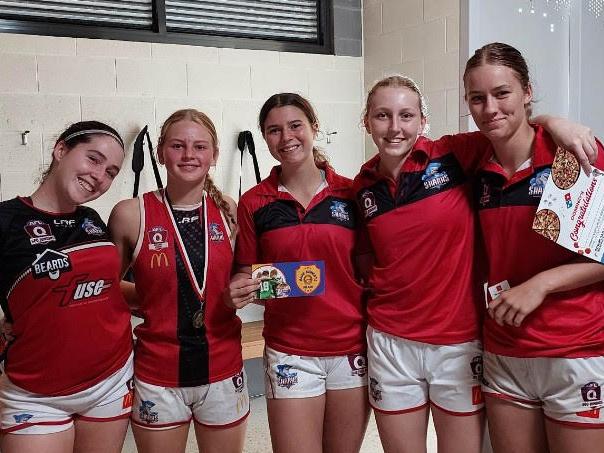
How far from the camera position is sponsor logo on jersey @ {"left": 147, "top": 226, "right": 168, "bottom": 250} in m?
2.01

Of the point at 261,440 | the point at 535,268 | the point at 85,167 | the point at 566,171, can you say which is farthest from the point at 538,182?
the point at 261,440

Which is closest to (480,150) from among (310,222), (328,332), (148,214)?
(310,222)

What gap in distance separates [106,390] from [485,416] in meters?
1.16

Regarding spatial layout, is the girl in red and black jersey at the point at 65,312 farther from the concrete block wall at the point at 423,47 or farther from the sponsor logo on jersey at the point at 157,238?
the concrete block wall at the point at 423,47

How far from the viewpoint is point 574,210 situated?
1651 mm

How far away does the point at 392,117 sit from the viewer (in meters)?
1.96

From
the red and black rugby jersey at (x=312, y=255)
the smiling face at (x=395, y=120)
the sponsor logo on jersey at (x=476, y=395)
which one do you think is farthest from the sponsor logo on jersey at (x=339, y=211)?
the sponsor logo on jersey at (x=476, y=395)

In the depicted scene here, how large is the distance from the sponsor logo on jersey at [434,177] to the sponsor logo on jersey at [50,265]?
3.61 ft

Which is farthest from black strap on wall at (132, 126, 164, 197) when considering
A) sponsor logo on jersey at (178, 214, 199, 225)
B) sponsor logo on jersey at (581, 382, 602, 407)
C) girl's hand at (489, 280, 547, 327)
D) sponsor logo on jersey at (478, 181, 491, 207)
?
sponsor logo on jersey at (581, 382, 602, 407)

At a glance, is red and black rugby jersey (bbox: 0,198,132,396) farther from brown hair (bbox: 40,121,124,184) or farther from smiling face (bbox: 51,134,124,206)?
brown hair (bbox: 40,121,124,184)

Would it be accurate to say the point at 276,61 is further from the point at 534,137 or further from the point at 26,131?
the point at 534,137

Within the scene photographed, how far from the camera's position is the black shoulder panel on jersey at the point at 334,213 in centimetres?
205

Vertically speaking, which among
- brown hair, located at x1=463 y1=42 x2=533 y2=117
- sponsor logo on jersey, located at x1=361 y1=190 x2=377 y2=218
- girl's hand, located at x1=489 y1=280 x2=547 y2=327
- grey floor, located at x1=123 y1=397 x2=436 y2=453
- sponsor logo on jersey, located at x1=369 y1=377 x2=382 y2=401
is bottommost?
grey floor, located at x1=123 y1=397 x2=436 y2=453

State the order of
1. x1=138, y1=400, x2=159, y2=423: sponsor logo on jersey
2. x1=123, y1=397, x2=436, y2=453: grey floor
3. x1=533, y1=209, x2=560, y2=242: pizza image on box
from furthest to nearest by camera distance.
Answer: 1. x1=123, y1=397, x2=436, y2=453: grey floor
2. x1=138, y1=400, x2=159, y2=423: sponsor logo on jersey
3. x1=533, y1=209, x2=560, y2=242: pizza image on box
